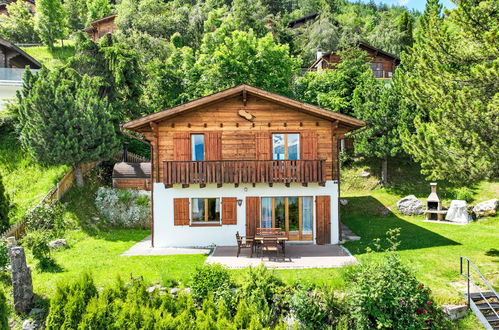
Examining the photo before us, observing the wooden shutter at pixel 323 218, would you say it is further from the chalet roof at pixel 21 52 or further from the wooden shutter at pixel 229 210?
the chalet roof at pixel 21 52

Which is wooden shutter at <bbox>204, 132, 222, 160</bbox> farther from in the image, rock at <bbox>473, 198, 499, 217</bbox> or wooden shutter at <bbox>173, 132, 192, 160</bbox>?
rock at <bbox>473, 198, 499, 217</bbox>

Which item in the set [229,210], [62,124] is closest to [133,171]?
[62,124]

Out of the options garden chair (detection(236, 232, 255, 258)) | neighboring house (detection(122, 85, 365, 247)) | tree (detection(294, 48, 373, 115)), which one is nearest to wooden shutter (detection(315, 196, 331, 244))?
neighboring house (detection(122, 85, 365, 247))

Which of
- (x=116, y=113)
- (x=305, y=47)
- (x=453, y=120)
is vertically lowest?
(x=453, y=120)

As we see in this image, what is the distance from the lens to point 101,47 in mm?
24328

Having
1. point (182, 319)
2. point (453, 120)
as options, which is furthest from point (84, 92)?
point (453, 120)

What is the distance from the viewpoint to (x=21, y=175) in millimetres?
20500

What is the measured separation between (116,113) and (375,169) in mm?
19327

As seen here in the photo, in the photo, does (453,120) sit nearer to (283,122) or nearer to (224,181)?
(283,122)

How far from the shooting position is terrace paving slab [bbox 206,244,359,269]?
12.3m

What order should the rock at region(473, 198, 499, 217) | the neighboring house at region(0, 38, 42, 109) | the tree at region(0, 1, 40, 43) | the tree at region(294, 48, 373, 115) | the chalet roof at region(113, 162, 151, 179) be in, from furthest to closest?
1. the tree at region(0, 1, 40, 43)
2. the tree at region(294, 48, 373, 115)
3. the neighboring house at region(0, 38, 42, 109)
4. the chalet roof at region(113, 162, 151, 179)
5. the rock at region(473, 198, 499, 217)

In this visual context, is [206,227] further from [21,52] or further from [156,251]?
[21,52]

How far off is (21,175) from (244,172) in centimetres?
1417

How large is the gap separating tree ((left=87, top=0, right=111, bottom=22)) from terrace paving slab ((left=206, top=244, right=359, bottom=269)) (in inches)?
2461
